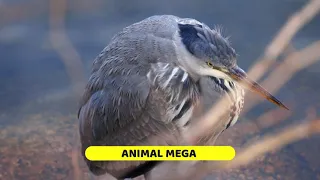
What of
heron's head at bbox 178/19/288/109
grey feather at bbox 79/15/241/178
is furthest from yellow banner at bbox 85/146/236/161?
heron's head at bbox 178/19/288/109

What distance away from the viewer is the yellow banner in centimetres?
82

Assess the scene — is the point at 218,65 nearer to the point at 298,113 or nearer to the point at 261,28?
the point at 261,28

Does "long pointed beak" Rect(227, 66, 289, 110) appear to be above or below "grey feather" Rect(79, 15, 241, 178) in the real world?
above

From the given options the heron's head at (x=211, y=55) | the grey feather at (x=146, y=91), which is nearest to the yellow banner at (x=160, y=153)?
the grey feather at (x=146, y=91)

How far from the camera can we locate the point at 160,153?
32.8 inches

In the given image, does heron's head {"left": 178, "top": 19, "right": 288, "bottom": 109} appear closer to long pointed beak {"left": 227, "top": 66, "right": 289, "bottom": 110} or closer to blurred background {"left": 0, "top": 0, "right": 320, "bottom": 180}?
long pointed beak {"left": 227, "top": 66, "right": 289, "bottom": 110}

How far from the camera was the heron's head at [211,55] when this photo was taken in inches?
30.6

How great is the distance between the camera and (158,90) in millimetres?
892

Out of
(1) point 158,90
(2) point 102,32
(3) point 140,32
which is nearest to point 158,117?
(1) point 158,90

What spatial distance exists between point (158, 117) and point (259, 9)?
1.18 ft

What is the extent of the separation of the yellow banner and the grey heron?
0.08 feet

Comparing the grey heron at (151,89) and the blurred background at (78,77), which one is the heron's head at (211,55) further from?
the blurred background at (78,77)

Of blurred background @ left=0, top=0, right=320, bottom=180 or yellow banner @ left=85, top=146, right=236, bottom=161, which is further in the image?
blurred background @ left=0, top=0, right=320, bottom=180

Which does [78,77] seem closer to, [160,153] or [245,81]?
[160,153]
